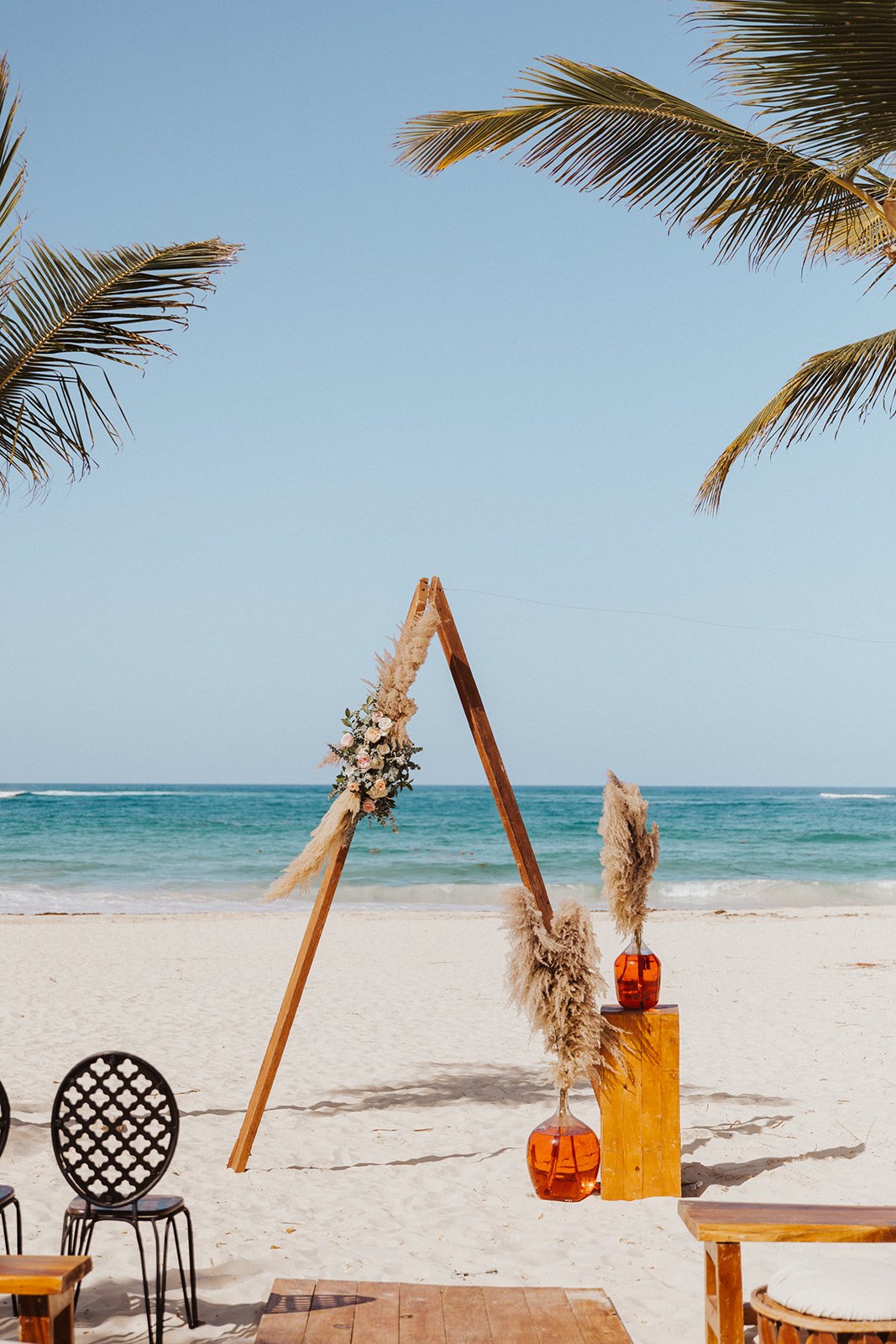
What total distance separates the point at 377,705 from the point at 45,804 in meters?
49.5

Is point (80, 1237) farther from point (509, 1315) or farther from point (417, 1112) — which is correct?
point (417, 1112)

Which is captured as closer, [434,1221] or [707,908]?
[434,1221]

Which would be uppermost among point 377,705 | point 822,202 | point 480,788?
point 822,202

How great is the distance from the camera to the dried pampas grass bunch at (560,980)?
4.53m

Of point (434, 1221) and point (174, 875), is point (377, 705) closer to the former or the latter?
point (434, 1221)

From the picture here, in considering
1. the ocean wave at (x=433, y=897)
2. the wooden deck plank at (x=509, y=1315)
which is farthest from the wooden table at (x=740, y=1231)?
the ocean wave at (x=433, y=897)

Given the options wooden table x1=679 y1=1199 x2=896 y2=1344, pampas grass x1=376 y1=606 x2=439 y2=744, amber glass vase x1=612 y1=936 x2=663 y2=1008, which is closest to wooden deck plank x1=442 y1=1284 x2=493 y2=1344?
wooden table x1=679 y1=1199 x2=896 y2=1344

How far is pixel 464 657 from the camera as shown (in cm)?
527

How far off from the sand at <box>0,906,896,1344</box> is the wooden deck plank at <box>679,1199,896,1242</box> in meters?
0.87

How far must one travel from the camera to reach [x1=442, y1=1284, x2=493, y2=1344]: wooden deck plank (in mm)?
3268

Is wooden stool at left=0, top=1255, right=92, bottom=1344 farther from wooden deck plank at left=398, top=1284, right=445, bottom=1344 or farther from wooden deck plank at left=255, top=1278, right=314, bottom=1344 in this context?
wooden deck plank at left=398, top=1284, right=445, bottom=1344

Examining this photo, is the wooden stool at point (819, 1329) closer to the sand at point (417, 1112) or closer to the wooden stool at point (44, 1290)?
the sand at point (417, 1112)

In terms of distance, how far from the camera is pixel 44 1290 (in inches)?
93.7

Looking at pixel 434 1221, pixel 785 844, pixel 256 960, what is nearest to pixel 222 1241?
pixel 434 1221
